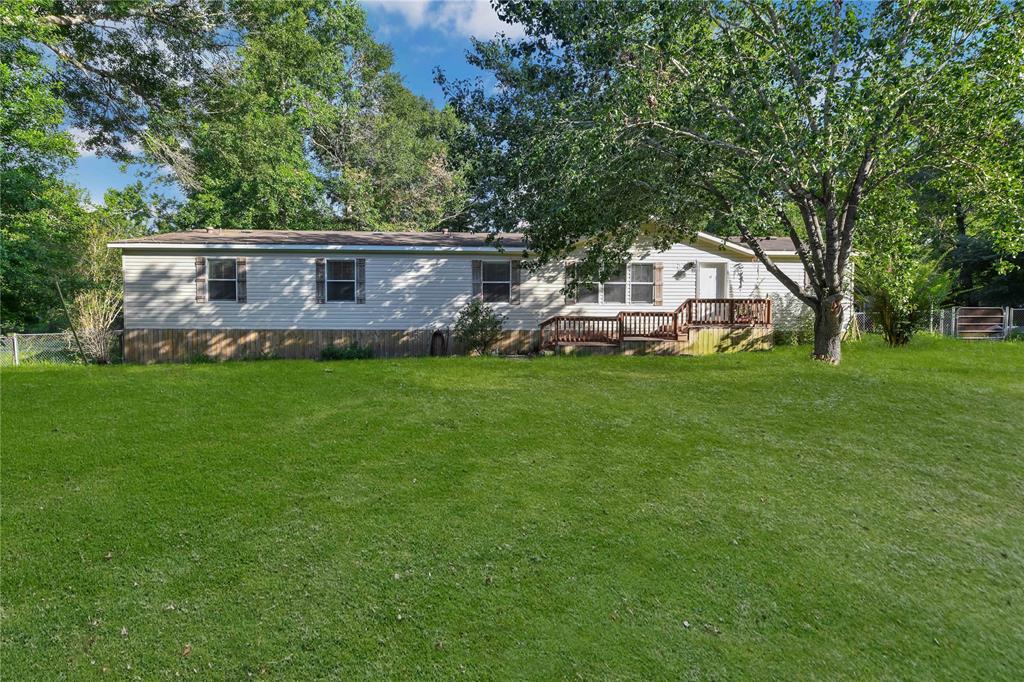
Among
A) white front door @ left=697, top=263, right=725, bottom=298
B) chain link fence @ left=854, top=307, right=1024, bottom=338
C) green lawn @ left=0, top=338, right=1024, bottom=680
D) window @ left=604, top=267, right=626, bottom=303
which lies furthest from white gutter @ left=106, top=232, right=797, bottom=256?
green lawn @ left=0, top=338, right=1024, bottom=680

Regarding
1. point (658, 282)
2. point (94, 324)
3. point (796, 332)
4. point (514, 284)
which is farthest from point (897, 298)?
point (94, 324)

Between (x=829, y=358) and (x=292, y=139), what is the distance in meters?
18.7

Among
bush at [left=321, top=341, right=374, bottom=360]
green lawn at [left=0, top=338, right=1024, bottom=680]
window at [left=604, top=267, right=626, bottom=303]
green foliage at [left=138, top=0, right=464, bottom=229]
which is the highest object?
green foliage at [left=138, top=0, right=464, bottom=229]

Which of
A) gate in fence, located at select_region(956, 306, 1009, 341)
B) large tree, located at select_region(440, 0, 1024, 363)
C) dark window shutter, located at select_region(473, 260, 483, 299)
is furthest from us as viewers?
gate in fence, located at select_region(956, 306, 1009, 341)

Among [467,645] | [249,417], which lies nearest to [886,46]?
[467,645]

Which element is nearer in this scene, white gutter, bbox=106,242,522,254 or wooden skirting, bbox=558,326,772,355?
white gutter, bbox=106,242,522,254

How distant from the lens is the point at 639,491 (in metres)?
4.72

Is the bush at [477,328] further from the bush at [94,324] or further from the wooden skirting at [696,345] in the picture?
the bush at [94,324]

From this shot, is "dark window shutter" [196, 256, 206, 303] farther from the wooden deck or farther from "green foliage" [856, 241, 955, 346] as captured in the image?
"green foliage" [856, 241, 955, 346]

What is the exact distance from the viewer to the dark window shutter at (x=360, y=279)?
566 inches

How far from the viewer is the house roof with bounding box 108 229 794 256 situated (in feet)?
44.7

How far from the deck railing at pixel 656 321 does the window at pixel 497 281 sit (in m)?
1.44

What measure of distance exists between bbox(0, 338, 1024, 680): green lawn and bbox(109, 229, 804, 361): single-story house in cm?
683

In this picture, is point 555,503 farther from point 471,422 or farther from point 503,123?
point 503,123
